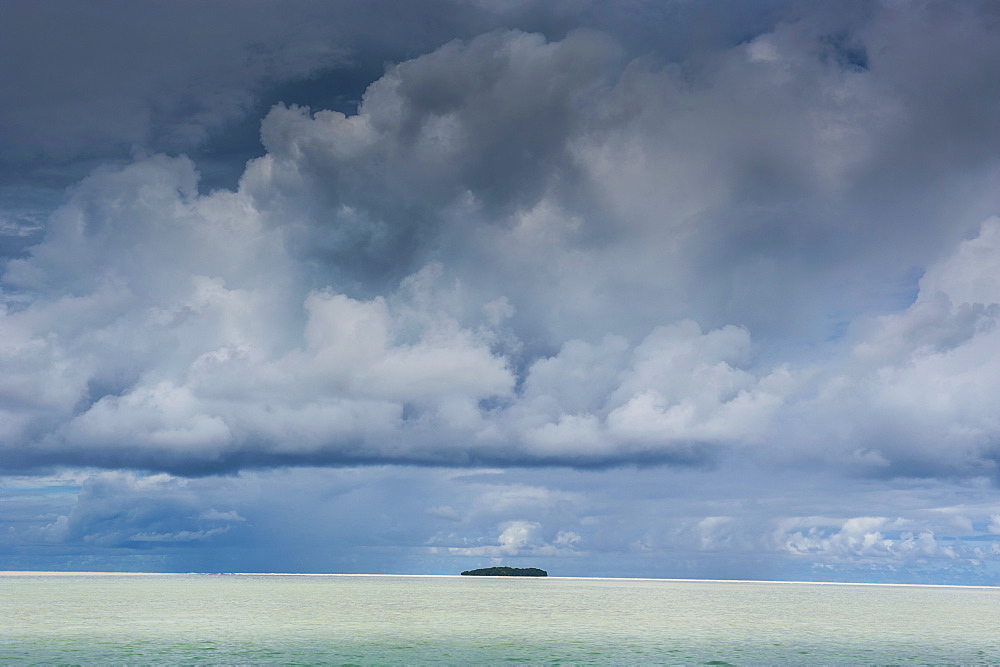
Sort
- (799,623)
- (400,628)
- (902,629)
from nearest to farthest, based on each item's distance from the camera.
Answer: (400,628)
(902,629)
(799,623)

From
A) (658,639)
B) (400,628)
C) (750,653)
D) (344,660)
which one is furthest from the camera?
(400,628)

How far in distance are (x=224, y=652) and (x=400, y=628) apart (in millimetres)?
32097

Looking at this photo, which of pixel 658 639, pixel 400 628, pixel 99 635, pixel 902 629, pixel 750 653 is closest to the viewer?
pixel 750 653

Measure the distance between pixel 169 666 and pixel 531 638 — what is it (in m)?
37.8

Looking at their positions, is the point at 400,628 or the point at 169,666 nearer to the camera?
the point at 169,666

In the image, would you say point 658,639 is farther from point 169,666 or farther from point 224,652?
point 169,666

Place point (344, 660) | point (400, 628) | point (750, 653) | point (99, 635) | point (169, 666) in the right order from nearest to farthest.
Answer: point (169, 666), point (344, 660), point (750, 653), point (99, 635), point (400, 628)

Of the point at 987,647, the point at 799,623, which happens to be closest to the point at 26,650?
the point at 987,647

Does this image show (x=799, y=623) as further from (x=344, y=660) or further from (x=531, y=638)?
(x=344, y=660)

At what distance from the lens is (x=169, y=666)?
200 feet

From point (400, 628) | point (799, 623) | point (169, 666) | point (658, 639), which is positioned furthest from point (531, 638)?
point (799, 623)

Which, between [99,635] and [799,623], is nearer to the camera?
[99,635]

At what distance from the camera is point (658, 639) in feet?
293

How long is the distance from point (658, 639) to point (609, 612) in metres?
54.7
